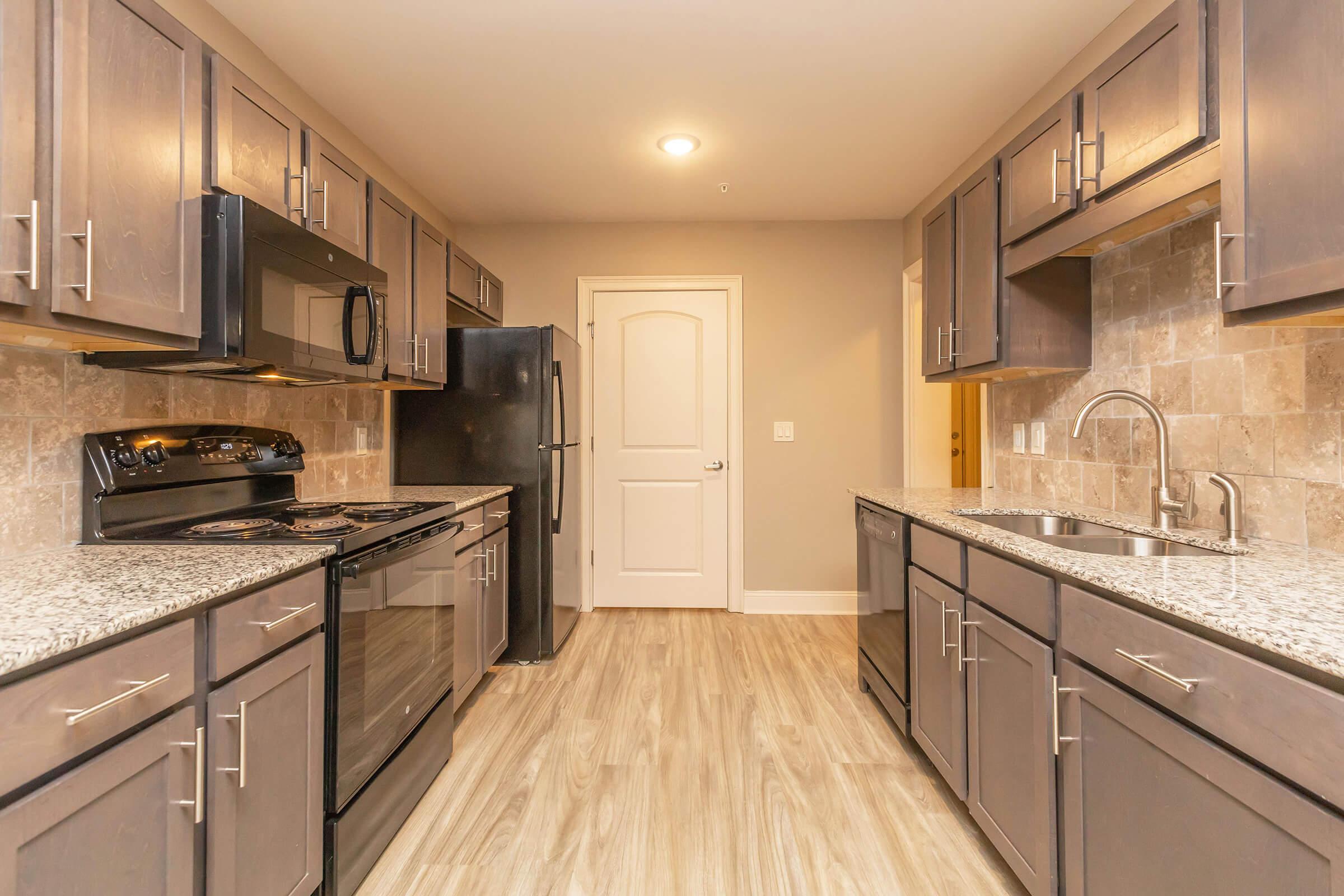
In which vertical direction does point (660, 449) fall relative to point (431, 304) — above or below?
below

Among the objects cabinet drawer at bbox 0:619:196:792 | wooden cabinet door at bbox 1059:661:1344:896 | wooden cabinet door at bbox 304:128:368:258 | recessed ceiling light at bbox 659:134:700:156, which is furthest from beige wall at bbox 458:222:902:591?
cabinet drawer at bbox 0:619:196:792

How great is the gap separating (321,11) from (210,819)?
2.23m

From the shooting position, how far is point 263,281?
1.56 metres

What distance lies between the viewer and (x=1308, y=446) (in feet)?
4.80

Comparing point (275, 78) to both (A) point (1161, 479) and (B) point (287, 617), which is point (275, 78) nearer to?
(B) point (287, 617)

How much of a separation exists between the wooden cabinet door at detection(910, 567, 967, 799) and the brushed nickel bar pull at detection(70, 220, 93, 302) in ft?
6.98

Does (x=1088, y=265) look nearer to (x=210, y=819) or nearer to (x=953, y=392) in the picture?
(x=953, y=392)

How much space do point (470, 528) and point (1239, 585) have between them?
2.29 metres

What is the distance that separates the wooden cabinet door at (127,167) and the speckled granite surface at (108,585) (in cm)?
50

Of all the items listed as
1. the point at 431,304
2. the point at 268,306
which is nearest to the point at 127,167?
the point at 268,306

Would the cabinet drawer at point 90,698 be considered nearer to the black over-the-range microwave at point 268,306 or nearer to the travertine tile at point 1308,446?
the black over-the-range microwave at point 268,306

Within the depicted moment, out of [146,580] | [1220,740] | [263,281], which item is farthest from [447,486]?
[1220,740]

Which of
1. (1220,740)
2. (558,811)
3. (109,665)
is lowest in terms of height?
(558,811)

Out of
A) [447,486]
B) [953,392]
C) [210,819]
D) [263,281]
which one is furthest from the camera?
[953,392]
